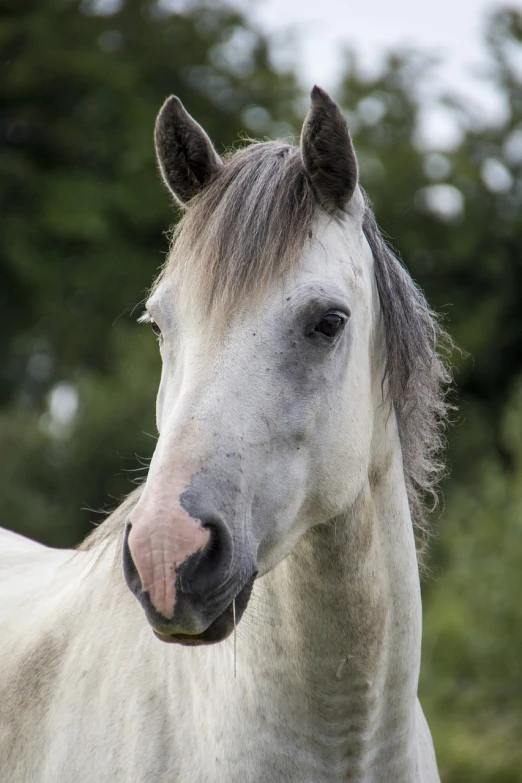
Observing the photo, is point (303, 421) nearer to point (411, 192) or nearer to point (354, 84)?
point (411, 192)

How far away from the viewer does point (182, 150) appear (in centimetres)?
306

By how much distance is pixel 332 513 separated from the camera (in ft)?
9.09

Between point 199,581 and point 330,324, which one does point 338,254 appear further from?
point 199,581

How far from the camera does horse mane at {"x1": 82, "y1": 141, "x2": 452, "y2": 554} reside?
271 centimetres

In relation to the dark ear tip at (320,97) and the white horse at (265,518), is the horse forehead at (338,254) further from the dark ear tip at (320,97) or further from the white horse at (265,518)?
the dark ear tip at (320,97)

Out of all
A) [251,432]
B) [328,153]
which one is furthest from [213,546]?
[328,153]

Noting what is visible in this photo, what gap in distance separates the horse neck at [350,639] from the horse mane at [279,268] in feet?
0.91

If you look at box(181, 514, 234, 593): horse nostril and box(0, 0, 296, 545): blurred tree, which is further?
box(0, 0, 296, 545): blurred tree

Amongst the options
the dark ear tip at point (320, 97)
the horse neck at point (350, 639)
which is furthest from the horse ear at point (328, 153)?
the horse neck at point (350, 639)

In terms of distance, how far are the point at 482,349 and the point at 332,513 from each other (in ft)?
73.7

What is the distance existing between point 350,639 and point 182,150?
1530 mm

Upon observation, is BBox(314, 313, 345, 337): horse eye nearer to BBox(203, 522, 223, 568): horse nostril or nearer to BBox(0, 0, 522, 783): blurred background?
BBox(203, 522, 223, 568): horse nostril

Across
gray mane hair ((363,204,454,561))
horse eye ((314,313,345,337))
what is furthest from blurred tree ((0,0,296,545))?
horse eye ((314,313,345,337))

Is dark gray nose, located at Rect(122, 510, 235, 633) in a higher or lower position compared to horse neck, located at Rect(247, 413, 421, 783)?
higher
